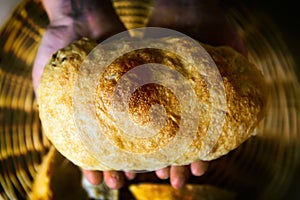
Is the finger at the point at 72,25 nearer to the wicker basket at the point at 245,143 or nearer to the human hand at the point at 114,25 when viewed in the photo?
the human hand at the point at 114,25

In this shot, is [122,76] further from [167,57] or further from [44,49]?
[44,49]

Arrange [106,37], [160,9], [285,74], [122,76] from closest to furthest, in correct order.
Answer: [122,76] → [106,37] → [160,9] → [285,74]

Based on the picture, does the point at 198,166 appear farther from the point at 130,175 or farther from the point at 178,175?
the point at 130,175

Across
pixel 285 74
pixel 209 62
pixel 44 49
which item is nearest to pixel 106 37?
pixel 44 49

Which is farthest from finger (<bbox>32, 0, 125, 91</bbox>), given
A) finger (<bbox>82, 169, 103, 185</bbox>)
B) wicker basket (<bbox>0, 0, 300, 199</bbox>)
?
finger (<bbox>82, 169, 103, 185</bbox>)

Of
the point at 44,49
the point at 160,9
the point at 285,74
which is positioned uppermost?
the point at 160,9

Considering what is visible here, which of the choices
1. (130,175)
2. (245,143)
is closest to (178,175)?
(130,175)

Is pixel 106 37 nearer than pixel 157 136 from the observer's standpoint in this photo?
No
